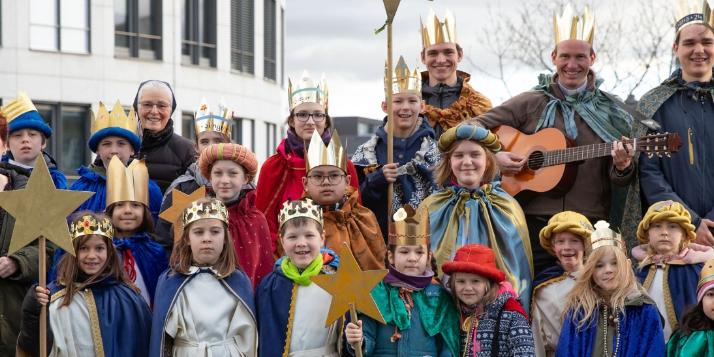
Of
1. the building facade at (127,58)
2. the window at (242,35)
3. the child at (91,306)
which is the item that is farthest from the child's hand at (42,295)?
the window at (242,35)

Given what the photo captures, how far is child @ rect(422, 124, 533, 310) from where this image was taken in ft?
24.1

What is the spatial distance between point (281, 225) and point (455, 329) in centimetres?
125

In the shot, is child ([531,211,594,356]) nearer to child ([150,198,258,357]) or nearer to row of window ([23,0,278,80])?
child ([150,198,258,357])

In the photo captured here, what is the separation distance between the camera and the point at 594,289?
6.76 m

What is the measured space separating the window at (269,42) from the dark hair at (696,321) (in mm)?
26718

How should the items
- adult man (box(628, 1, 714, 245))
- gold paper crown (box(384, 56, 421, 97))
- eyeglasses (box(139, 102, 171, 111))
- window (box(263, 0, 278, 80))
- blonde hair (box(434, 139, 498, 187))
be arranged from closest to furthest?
blonde hair (box(434, 139, 498, 187)) → adult man (box(628, 1, 714, 245)) → gold paper crown (box(384, 56, 421, 97)) → eyeglasses (box(139, 102, 171, 111)) → window (box(263, 0, 278, 80))

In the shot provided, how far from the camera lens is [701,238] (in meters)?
7.51

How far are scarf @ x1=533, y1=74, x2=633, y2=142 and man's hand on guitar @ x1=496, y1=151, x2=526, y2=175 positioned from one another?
0.29m

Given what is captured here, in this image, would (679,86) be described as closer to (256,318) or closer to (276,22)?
(256,318)

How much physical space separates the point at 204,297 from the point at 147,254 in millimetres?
846

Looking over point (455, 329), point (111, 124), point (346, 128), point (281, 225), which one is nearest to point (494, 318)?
point (455, 329)

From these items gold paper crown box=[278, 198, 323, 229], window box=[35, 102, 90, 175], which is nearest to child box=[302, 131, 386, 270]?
gold paper crown box=[278, 198, 323, 229]

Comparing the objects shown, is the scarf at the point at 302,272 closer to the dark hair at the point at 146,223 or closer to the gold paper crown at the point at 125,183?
the dark hair at the point at 146,223

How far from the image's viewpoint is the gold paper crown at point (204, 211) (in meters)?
6.83
